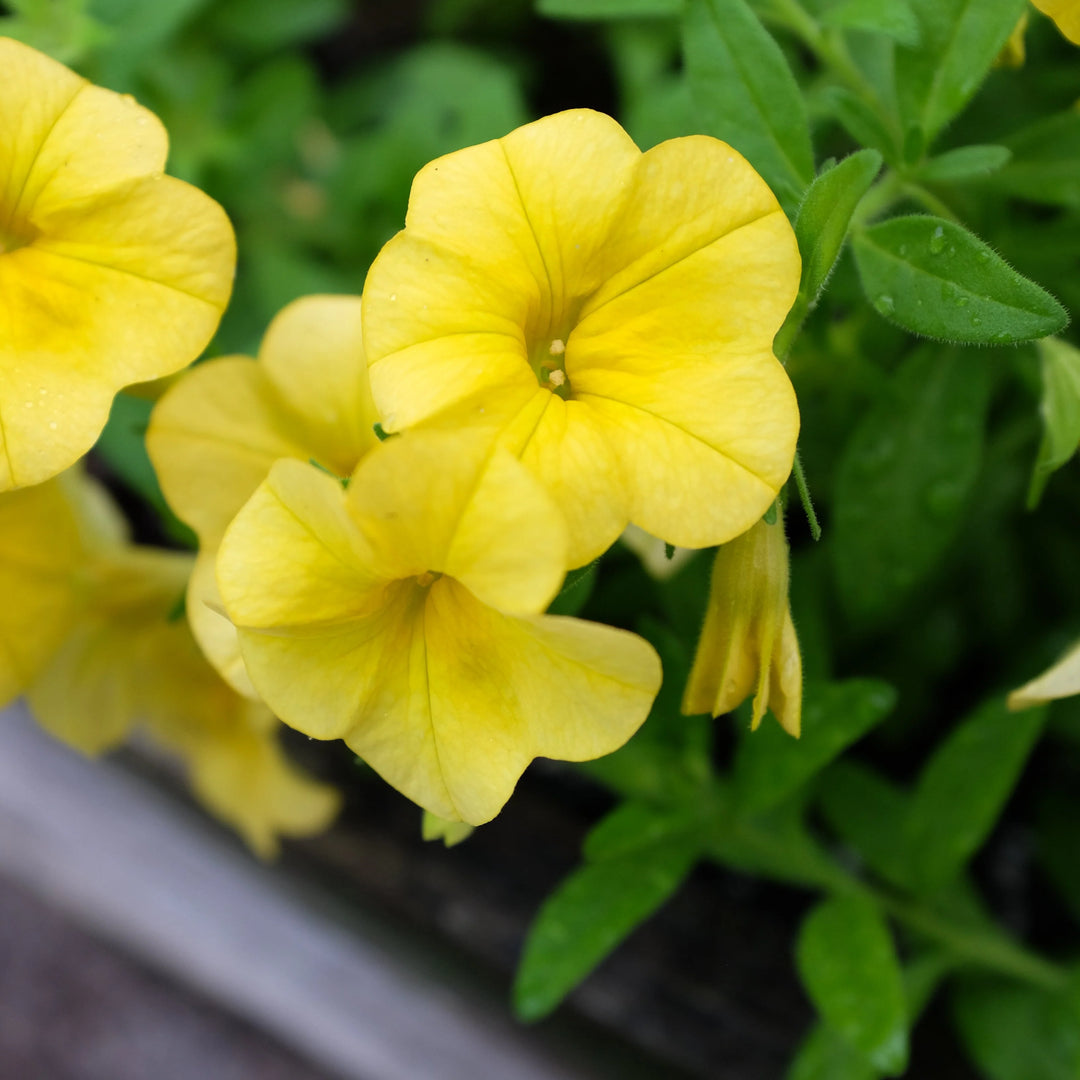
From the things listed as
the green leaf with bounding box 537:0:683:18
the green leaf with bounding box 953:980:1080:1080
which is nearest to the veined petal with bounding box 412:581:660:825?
the green leaf with bounding box 537:0:683:18

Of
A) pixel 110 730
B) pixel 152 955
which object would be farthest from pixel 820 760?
pixel 152 955

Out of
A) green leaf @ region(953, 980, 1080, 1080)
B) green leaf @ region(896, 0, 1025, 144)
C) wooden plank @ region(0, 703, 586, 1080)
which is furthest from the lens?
wooden plank @ region(0, 703, 586, 1080)

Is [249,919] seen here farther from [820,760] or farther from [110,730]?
[820,760]

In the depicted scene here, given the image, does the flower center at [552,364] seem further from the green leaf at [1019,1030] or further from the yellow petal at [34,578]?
the green leaf at [1019,1030]

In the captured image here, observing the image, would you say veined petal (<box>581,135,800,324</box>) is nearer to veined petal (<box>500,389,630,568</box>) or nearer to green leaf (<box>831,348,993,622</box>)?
veined petal (<box>500,389,630,568</box>)

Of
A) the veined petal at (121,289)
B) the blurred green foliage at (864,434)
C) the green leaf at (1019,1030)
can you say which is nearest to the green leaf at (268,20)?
the blurred green foliage at (864,434)

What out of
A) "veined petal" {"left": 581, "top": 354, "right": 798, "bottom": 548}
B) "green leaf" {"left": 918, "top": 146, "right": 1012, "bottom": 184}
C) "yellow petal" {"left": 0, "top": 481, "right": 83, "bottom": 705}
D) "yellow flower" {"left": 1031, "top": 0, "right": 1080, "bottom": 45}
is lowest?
"yellow petal" {"left": 0, "top": 481, "right": 83, "bottom": 705}
